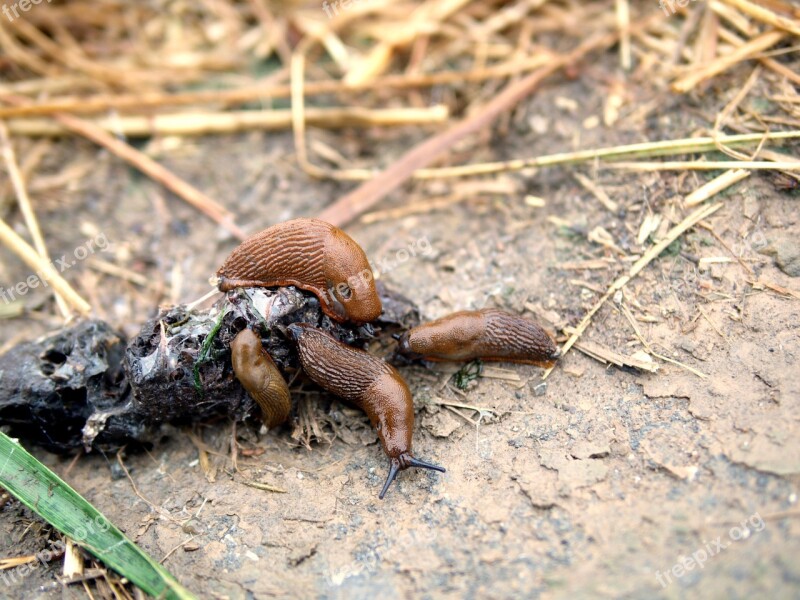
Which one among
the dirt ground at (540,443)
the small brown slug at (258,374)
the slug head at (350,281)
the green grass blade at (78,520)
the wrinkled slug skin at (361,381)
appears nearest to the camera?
the dirt ground at (540,443)

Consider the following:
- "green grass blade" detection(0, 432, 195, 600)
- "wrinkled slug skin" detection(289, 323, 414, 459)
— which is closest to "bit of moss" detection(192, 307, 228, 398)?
"wrinkled slug skin" detection(289, 323, 414, 459)

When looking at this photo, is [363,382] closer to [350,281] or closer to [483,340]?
[350,281]

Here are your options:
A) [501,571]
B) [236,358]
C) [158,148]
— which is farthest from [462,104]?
[501,571]

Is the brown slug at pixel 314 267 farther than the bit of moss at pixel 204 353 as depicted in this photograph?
Yes

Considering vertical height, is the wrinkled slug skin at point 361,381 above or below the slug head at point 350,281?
below

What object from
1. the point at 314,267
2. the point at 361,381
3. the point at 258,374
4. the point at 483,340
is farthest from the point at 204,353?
the point at 483,340

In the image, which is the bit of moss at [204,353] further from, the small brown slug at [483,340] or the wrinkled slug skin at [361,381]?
the small brown slug at [483,340]

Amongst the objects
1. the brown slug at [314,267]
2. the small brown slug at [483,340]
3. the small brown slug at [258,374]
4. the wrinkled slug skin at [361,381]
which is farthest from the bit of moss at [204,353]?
the small brown slug at [483,340]
